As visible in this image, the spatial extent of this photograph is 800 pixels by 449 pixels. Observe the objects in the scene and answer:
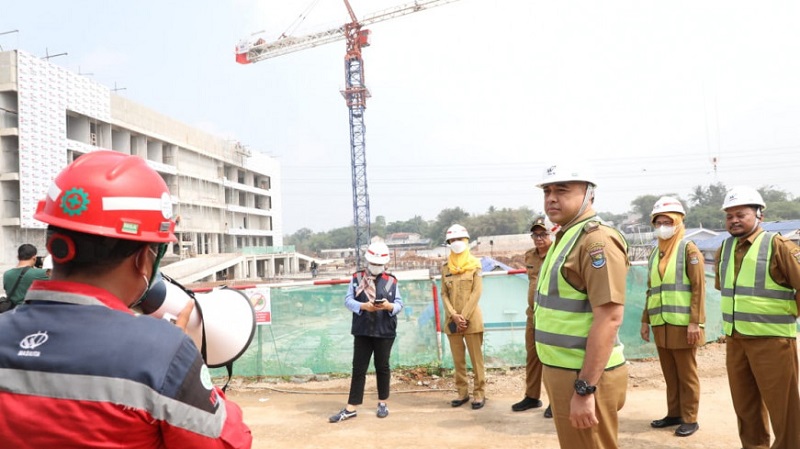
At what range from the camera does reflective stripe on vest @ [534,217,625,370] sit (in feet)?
8.47

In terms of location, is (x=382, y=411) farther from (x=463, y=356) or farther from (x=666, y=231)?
(x=666, y=231)

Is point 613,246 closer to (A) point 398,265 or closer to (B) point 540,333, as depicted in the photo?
(B) point 540,333

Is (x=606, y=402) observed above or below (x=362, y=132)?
below

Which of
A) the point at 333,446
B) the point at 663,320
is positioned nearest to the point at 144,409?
the point at 333,446

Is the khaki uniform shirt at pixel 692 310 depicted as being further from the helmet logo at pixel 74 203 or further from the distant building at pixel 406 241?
the distant building at pixel 406 241

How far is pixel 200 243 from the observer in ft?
161

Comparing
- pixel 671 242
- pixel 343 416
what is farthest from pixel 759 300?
pixel 343 416

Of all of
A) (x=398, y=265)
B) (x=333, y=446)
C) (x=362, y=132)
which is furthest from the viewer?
(x=362, y=132)

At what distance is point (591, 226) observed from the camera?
263 centimetres

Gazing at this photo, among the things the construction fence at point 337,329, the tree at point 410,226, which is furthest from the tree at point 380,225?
the construction fence at point 337,329

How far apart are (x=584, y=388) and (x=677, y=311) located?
2768mm

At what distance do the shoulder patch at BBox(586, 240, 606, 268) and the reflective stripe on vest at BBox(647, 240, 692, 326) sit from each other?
2718 mm

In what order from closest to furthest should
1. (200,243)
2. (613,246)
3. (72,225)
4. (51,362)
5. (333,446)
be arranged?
(51,362) → (72,225) → (613,246) → (333,446) → (200,243)

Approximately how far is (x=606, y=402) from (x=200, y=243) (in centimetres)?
5068
